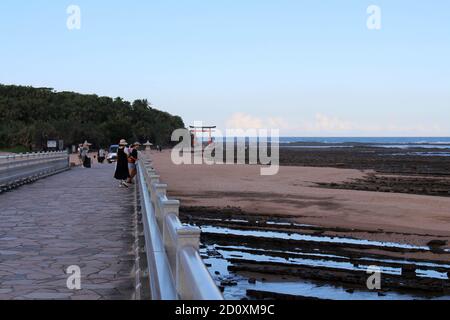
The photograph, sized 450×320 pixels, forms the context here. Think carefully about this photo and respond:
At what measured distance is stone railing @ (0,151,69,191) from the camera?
19906mm

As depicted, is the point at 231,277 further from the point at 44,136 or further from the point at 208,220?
the point at 44,136

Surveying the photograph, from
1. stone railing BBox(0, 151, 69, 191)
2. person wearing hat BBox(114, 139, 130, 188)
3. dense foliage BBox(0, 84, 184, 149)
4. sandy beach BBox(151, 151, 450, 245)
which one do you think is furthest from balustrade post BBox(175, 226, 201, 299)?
dense foliage BBox(0, 84, 184, 149)

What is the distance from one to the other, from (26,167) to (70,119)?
257 ft

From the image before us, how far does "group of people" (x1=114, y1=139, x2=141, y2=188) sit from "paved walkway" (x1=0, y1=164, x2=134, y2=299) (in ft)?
12.9

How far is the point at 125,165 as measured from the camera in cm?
2169

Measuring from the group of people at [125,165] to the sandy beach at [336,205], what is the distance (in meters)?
2.60

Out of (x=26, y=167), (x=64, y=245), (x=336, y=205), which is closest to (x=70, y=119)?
(x=26, y=167)

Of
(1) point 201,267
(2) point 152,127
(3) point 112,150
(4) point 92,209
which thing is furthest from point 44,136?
(1) point 201,267

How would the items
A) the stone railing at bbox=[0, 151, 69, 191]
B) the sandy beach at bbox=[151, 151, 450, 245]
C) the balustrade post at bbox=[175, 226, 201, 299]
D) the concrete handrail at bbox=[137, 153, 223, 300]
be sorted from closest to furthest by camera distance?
the concrete handrail at bbox=[137, 153, 223, 300] < the balustrade post at bbox=[175, 226, 201, 299] < the sandy beach at bbox=[151, 151, 450, 245] < the stone railing at bbox=[0, 151, 69, 191]

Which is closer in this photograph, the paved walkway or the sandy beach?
the paved walkway

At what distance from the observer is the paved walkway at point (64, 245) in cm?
686

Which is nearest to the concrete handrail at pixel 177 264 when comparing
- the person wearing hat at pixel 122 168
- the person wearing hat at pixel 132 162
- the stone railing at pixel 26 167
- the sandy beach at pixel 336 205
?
the sandy beach at pixel 336 205

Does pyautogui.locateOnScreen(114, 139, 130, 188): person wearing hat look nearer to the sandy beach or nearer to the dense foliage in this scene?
the sandy beach

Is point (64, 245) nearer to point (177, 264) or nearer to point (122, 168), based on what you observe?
point (177, 264)
